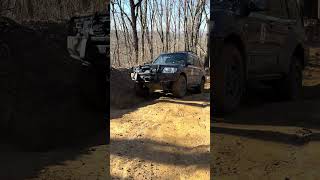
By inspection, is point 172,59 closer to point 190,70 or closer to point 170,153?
point 190,70

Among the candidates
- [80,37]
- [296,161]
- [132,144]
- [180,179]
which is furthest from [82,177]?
[296,161]

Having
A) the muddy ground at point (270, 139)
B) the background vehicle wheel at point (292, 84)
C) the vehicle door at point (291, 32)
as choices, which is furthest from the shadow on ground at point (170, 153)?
the vehicle door at point (291, 32)

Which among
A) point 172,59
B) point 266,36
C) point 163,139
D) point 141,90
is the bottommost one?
point 163,139

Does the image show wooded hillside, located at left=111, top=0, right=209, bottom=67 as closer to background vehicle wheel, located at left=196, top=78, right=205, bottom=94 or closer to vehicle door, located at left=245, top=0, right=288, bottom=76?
background vehicle wheel, located at left=196, top=78, right=205, bottom=94

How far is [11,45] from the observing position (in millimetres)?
2869

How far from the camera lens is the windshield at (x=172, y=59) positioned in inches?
126

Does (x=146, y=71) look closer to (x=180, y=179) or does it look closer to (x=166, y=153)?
(x=166, y=153)

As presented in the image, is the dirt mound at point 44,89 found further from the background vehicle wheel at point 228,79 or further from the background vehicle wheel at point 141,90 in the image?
the background vehicle wheel at point 228,79

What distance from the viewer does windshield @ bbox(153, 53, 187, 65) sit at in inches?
126

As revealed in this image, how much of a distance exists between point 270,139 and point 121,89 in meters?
1.09

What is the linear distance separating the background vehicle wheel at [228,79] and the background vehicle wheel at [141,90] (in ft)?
1.88

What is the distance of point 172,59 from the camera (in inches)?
127

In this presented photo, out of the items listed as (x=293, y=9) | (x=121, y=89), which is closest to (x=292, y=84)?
(x=293, y=9)

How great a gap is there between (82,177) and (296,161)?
1457mm
